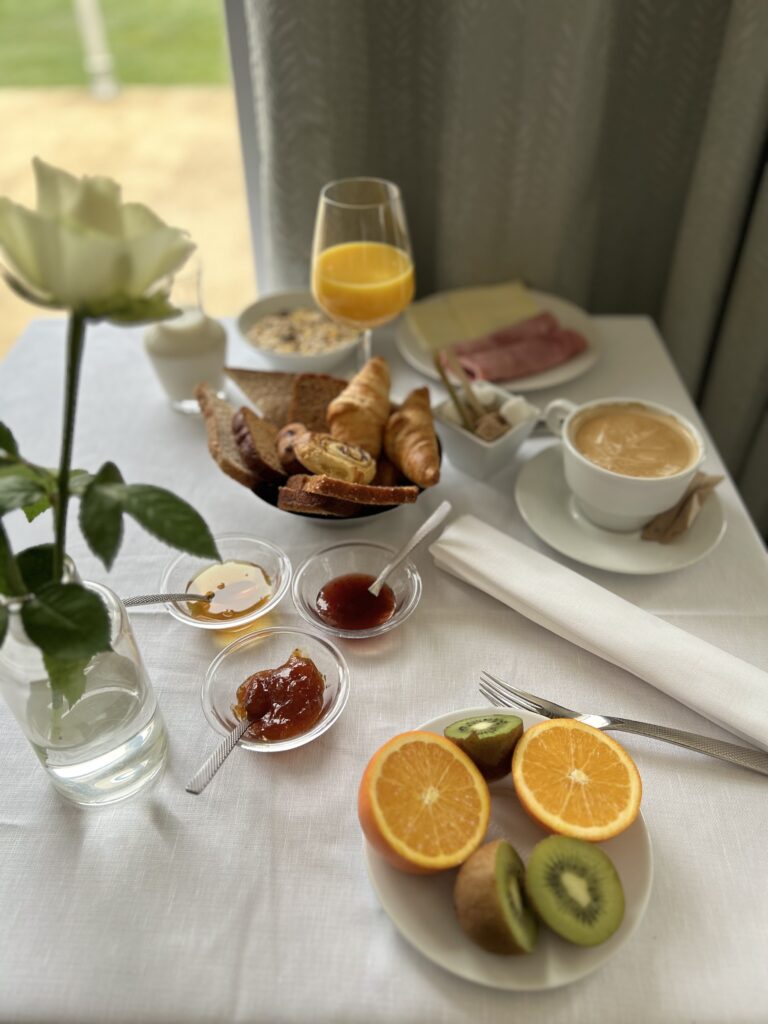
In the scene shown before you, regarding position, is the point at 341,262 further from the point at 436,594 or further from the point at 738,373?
the point at 738,373

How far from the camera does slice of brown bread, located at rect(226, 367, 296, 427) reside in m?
1.10

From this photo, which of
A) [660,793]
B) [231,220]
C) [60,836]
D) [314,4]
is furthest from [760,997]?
[231,220]

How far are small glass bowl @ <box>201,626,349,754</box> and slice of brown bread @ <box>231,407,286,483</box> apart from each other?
23 cm

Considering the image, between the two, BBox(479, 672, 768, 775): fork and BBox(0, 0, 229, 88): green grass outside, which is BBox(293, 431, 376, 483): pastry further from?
BBox(0, 0, 229, 88): green grass outside

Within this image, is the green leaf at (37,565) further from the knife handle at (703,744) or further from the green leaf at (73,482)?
the knife handle at (703,744)

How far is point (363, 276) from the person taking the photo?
45.3 inches

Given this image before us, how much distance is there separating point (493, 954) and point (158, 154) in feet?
14.5

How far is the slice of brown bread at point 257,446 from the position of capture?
981 millimetres

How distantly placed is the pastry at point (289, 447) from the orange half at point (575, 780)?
0.46m

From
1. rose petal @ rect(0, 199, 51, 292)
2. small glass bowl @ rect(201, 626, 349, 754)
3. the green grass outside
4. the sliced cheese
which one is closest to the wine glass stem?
the sliced cheese

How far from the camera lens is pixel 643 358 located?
1356 mm

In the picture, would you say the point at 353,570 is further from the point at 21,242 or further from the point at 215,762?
the point at 21,242

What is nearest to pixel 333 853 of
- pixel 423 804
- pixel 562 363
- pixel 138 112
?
pixel 423 804

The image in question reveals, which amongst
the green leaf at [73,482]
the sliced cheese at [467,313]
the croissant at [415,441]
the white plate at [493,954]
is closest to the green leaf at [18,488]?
the green leaf at [73,482]
